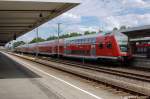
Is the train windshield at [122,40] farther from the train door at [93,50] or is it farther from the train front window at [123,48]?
the train door at [93,50]

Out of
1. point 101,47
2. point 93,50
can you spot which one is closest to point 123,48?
point 101,47

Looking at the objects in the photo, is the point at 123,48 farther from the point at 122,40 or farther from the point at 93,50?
the point at 93,50

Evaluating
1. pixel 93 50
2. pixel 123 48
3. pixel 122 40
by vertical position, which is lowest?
pixel 93 50

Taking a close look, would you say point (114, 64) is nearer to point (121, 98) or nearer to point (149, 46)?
point (149, 46)

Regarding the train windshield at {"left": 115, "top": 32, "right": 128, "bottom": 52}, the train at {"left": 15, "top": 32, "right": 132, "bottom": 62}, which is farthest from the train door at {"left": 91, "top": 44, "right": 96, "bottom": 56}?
the train windshield at {"left": 115, "top": 32, "right": 128, "bottom": 52}

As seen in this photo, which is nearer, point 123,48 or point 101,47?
point 123,48

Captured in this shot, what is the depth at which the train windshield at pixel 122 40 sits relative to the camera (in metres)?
33.0

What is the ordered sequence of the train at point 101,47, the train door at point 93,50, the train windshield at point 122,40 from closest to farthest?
1. the train at point 101,47
2. the train windshield at point 122,40
3. the train door at point 93,50

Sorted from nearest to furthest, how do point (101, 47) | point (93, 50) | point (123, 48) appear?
1. point (123, 48)
2. point (101, 47)
3. point (93, 50)

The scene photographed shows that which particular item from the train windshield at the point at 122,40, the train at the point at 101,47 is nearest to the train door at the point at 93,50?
the train at the point at 101,47

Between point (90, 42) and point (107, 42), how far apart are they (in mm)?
5303

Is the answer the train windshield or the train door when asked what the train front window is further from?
the train door

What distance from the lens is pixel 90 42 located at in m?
38.8

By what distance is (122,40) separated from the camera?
33.3 metres
